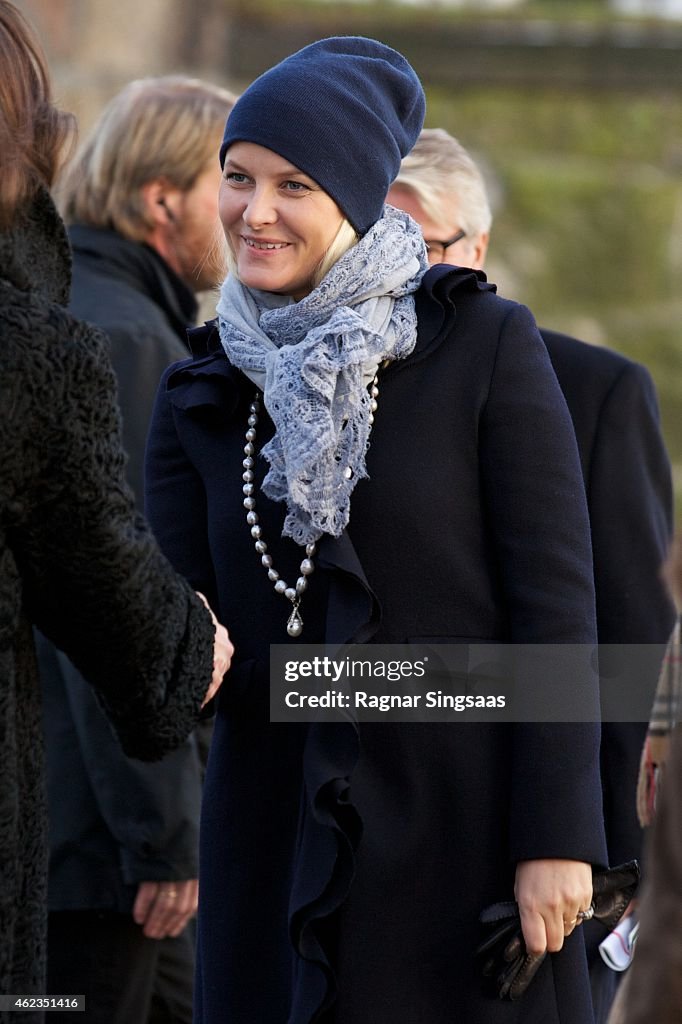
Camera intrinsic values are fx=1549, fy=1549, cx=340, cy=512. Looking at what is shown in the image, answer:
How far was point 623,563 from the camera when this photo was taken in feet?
9.53

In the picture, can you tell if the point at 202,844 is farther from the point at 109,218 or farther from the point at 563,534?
the point at 109,218

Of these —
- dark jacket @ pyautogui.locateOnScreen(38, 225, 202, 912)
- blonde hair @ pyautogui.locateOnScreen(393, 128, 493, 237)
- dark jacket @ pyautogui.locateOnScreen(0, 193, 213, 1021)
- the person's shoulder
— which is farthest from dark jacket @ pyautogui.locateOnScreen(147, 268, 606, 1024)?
blonde hair @ pyautogui.locateOnScreen(393, 128, 493, 237)

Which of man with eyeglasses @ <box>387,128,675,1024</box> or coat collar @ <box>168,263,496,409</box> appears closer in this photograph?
coat collar @ <box>168,263,496,409</box>

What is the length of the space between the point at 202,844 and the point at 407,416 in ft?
2.40

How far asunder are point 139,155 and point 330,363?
145cm

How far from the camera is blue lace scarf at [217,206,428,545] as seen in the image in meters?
2.22

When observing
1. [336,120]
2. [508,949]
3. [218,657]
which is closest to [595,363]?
[336,120]

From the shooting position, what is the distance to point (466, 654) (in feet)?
7.32

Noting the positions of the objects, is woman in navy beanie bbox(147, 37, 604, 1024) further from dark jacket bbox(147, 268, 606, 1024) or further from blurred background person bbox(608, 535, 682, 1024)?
blurred background person bbox(608, 535, 682, 1024)

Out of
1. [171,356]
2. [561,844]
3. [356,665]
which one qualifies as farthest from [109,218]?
[561,844]

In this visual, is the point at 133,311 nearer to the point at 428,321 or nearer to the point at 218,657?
the point at 428,321

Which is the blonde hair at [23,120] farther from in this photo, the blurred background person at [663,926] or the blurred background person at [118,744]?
the blurred background person at [663,926]

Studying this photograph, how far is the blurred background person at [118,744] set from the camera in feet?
9.73

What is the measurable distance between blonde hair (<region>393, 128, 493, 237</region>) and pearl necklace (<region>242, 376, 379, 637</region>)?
0.88 metres
